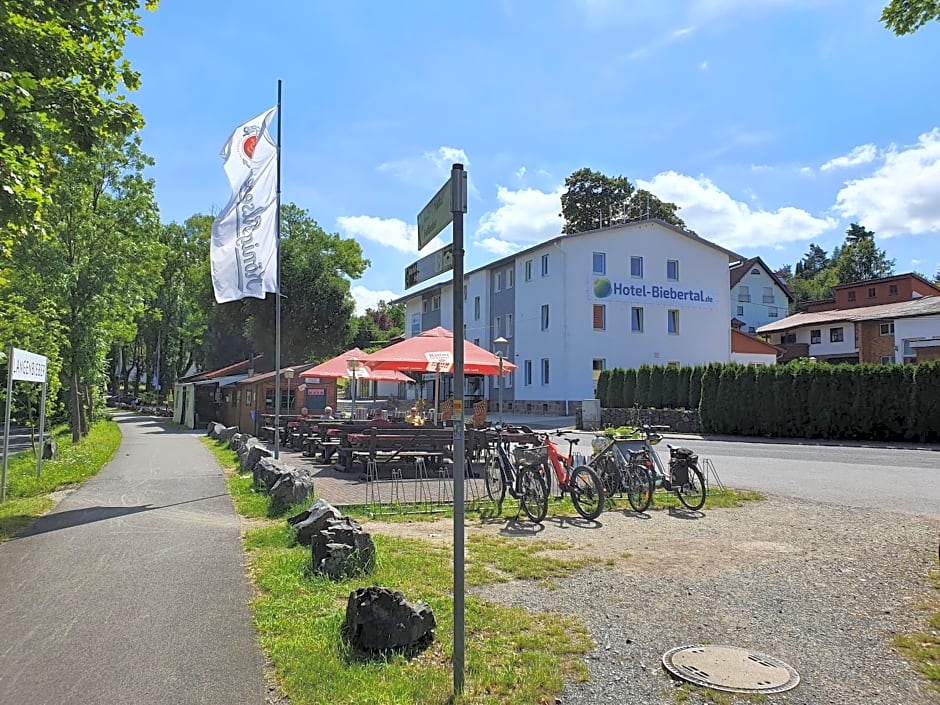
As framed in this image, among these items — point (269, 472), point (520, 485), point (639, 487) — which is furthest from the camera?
point (269, 472)

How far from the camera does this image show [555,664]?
14.0 feet

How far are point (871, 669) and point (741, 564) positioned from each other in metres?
2.50

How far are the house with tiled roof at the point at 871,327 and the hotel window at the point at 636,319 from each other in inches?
544

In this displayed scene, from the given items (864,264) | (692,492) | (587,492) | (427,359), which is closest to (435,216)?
(587,492)

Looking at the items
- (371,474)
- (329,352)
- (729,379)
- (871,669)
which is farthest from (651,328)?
(871,669)

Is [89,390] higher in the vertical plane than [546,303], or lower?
lower

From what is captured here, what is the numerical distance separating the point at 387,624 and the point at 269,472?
7.47 m

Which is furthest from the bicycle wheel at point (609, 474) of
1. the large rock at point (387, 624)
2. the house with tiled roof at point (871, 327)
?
the house with tiled roof at point (871, 327)

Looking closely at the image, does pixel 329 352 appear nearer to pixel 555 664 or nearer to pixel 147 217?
pixel 147 217

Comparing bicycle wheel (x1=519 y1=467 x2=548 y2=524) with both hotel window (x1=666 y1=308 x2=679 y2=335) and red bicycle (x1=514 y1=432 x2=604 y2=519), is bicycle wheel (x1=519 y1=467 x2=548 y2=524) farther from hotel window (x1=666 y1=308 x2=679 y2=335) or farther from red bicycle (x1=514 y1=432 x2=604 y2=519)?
hotel window (x1=666 y1=308 x2=679 y2=335)

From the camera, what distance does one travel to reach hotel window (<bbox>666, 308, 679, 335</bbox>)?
41594 mm

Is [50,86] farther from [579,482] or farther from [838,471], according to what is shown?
[838,471]

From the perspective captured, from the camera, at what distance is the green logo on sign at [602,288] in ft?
128

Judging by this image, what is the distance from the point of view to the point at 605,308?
39.3 m
